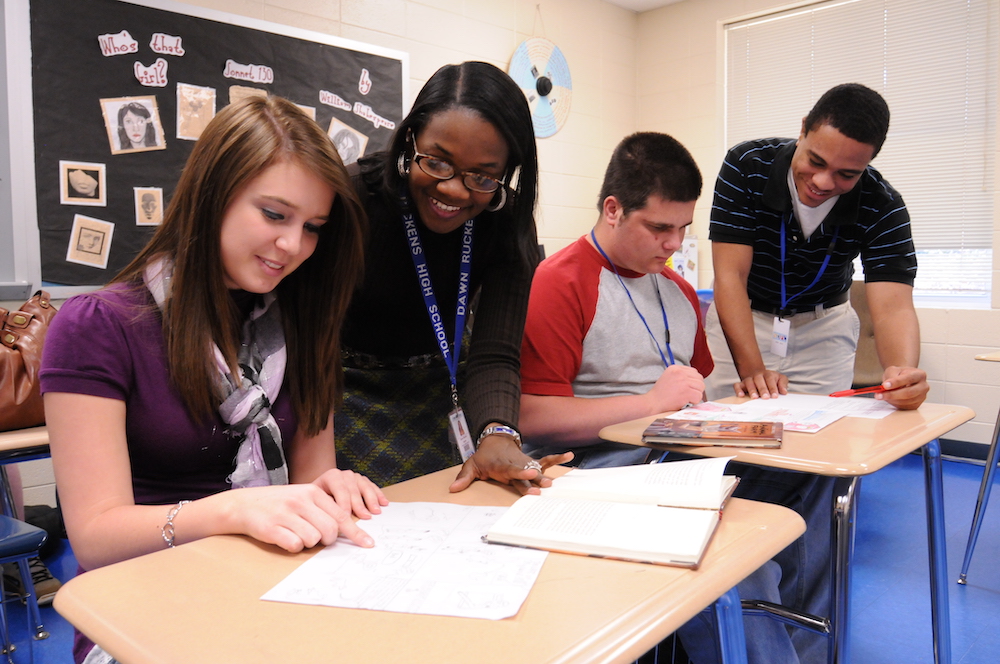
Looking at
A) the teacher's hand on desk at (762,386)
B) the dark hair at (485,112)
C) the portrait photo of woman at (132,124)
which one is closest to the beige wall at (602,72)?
the portrait photo of woman at (132,124)

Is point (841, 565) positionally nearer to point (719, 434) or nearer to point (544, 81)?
point (719, 434)

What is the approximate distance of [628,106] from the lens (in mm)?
5207

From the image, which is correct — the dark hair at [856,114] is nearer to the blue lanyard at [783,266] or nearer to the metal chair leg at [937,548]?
the blue lanyard at [783,266]

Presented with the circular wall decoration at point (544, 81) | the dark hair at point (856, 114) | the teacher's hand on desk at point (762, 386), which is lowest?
the teacher's hand on desk at point (762, 386)

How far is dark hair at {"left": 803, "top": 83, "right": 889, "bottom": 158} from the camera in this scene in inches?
72.2

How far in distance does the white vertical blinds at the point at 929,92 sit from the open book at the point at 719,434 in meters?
3.35

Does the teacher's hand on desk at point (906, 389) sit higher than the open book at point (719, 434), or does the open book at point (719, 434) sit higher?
the teacher's hand on desk at point (906, 389)

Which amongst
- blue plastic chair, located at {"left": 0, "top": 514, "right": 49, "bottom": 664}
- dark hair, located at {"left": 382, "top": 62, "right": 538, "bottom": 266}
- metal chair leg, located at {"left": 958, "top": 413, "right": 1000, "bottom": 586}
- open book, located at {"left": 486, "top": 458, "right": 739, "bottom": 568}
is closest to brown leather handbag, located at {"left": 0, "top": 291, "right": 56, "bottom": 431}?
blue plastic chair, located at {"left": 0, "top": 514, "right": 49, "bottom": 664}

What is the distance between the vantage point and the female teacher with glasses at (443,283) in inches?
49.0

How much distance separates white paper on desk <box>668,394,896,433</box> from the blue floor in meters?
0.73

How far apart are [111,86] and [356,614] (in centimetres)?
268

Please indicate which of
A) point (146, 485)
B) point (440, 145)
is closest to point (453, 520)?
point (146, 485)

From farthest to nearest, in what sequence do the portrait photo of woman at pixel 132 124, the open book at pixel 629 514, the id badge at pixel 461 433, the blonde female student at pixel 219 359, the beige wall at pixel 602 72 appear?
1. the beige wall at pixel 602 72
2. the portrait photo of woman at pixel 132 124
3. the id badge at pixel 461 433
4. the blonde female student at pixel 219 359
5. the open book at pixel 629 514

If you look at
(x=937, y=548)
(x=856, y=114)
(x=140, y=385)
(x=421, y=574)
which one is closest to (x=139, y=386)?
(x=140, y=385)
